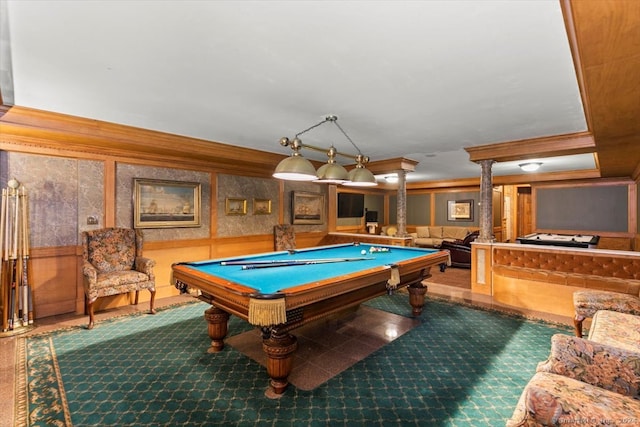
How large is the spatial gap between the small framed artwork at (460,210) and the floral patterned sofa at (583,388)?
938cm

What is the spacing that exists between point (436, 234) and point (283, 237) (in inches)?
279

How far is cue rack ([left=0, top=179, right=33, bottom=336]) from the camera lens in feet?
11.7

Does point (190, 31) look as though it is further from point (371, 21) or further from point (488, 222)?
point (488, 222)

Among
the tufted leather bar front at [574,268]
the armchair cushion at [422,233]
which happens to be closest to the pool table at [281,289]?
the tufted leather bar front at [574,268]

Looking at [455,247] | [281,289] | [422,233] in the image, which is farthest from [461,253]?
[281,289]

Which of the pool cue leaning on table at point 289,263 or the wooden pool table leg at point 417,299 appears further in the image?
the wooden pool table leg at point 417,299

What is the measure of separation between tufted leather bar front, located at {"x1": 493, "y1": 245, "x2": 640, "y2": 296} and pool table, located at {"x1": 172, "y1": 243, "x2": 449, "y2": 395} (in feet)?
6.84

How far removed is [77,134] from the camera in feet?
12.1

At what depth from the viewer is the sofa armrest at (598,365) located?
5.24 feet

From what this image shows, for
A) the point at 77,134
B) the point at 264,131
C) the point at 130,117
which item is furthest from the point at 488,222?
the point at 77,134

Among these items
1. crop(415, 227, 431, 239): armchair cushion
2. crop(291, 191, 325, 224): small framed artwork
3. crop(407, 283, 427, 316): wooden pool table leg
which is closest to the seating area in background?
crop(415, 227, 431, 239): armchair cushion

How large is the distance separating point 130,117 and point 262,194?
2971 millimetres

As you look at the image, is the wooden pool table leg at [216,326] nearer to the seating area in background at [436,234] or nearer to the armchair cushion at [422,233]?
the seating area in background at [436,234]

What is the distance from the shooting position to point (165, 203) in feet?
16.3
